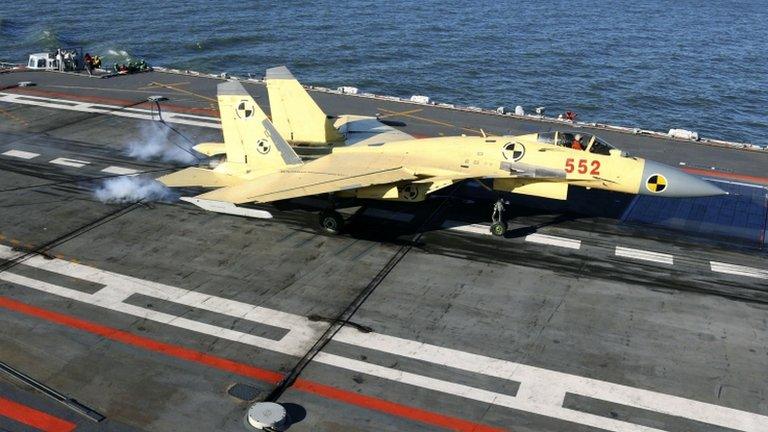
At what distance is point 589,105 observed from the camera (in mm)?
57500

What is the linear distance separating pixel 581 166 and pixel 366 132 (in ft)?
39.6

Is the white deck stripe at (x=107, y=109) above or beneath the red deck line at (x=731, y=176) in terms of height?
→ beneath

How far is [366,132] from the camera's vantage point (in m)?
33.6

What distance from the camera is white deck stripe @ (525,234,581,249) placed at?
25.6 meters

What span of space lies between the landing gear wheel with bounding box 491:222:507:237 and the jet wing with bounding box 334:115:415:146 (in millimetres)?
7022

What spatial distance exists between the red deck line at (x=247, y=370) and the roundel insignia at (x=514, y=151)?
12.2 metres

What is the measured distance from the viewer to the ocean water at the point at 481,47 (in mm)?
58844

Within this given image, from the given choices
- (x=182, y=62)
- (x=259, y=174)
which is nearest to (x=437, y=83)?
(x=182, y=62)

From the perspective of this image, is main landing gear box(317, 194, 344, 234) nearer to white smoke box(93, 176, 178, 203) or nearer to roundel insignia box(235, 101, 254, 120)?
roundel insignia box(235, 101, 254, 120)

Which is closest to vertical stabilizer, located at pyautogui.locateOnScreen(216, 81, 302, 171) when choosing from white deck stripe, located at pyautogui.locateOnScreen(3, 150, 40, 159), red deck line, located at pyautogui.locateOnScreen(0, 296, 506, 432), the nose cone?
red deck line, located at pyautogui.locateOnScreen(0, 296, 506, 432)

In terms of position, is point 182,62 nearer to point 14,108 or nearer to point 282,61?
point 282,61

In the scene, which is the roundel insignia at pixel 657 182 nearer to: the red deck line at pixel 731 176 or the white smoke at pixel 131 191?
the red deck line at pixel 731 176

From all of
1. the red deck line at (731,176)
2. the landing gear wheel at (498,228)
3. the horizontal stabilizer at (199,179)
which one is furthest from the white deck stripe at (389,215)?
the red deck line at (731,176)

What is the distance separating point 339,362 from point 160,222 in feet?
40.4
